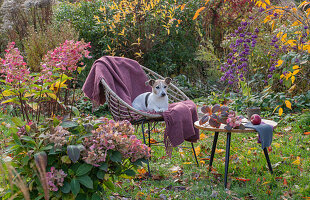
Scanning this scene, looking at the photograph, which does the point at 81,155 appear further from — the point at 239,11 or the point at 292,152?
the point at 239,11

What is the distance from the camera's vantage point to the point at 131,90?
424 centimetres

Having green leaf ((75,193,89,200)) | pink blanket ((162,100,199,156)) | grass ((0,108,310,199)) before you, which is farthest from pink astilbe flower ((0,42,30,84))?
pink blanket ((162,100,199,156))

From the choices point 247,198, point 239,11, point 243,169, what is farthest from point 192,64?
point 247,198

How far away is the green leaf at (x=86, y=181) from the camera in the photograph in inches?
78.7

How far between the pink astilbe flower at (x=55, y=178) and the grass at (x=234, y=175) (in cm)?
90

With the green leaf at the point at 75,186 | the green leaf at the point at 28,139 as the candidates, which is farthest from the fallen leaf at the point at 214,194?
the green leaf at the point at 28,139

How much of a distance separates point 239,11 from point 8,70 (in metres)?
7.36

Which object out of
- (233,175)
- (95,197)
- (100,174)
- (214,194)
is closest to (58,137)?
(100,174)

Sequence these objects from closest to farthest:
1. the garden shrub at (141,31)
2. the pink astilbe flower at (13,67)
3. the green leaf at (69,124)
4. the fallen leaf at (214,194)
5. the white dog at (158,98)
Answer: the green leaf at (69,124)
the pink astilbe flower at (13,67)
the fallen leaf at (214,194)
the white dog at (158,98)
the garden shrub at (141,31)

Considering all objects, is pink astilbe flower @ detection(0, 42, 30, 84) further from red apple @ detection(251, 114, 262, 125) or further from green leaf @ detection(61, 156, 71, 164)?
red apple @ detection(251, 114, 262, 125)

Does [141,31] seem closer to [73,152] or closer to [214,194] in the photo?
[214,194]

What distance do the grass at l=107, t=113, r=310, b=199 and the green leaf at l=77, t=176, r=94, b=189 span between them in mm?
834

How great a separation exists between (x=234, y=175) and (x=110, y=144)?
1627mm

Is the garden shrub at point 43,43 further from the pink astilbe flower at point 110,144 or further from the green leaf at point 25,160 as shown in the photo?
the green leaf at point 25,160
